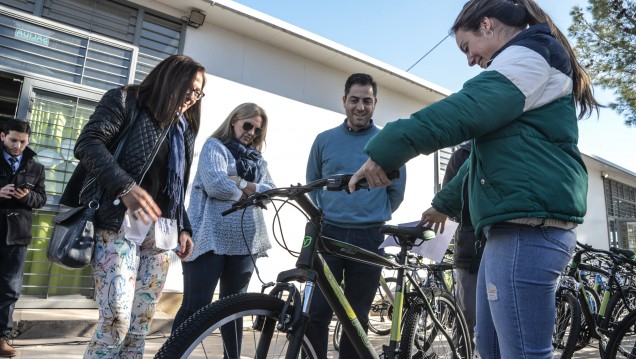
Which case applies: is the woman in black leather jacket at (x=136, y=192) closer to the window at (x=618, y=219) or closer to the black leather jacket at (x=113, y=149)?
the black leather jacket at (x=113, y=149)

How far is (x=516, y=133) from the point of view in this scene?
1307mm

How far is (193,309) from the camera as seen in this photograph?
2.36 meters

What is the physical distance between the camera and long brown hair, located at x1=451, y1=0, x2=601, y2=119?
57.8 inches

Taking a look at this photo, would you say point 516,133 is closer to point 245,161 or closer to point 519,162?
point 519,162

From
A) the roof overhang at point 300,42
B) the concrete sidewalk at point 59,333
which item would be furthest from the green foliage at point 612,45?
the concrete sidewalk at point 59,333

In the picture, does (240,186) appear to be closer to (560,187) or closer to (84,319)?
(560,187)

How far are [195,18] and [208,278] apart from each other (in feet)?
13.7

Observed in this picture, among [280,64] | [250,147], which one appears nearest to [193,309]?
[250,147]

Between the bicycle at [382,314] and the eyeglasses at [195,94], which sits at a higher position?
the eyeglasses at [195,94]

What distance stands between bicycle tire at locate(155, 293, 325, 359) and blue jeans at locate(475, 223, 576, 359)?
0.68 meters

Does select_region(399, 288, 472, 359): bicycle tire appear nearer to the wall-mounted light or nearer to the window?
the wall-mounted light

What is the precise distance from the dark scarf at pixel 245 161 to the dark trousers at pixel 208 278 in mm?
521

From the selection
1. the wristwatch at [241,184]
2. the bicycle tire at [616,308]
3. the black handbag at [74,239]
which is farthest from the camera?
the bicycle tire at [616,308]

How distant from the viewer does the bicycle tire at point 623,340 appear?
327 centimetres
